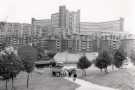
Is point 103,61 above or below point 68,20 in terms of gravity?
below

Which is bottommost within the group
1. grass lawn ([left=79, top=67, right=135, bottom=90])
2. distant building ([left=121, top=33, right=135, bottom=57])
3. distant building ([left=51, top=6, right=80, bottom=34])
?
grass lawn ([left=79, top=67, right=135, bottom=90])

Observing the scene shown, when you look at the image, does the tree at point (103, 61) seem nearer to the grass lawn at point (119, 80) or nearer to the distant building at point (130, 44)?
the grass lawn at point (119, 80)

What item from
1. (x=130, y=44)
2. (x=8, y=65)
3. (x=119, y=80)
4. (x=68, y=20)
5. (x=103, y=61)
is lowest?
(x=119, y=80)

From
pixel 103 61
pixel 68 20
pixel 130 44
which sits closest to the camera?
pixel 103 61

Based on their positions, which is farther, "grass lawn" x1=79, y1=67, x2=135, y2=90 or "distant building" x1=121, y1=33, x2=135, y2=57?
"distant building" x1=121, y1=33, x2=135, y2=57

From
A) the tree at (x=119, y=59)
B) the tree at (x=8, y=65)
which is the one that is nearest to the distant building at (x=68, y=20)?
the tree at (x=119, y=59)

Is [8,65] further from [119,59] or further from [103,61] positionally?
[119,59]

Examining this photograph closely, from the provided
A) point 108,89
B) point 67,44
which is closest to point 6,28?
point 67,44

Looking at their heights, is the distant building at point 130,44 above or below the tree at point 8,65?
above

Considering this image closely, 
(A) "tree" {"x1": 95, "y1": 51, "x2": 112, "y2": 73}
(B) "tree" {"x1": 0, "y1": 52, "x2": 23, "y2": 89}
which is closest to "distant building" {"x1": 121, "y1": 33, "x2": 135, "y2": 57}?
(A) "tree" {"x1": 95, "y1": 51, "x2": 112, "y2": 73}

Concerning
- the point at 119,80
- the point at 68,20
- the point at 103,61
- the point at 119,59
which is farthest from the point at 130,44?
the point at 68,20

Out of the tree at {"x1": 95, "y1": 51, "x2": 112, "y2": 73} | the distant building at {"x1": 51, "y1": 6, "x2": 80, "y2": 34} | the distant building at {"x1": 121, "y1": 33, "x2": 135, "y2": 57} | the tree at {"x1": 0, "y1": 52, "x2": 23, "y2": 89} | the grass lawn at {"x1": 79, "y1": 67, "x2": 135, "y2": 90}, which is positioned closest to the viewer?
the grass lawn at {"x1": 79, "y1": 67, "x2": 135, "y2": 90}

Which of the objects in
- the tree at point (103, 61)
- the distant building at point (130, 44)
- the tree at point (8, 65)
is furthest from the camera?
the tree at point (103, 61)

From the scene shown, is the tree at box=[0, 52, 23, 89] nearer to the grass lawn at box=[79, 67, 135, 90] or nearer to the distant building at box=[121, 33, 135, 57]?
the grass lawn at box=[79, 67, 135, 90]
